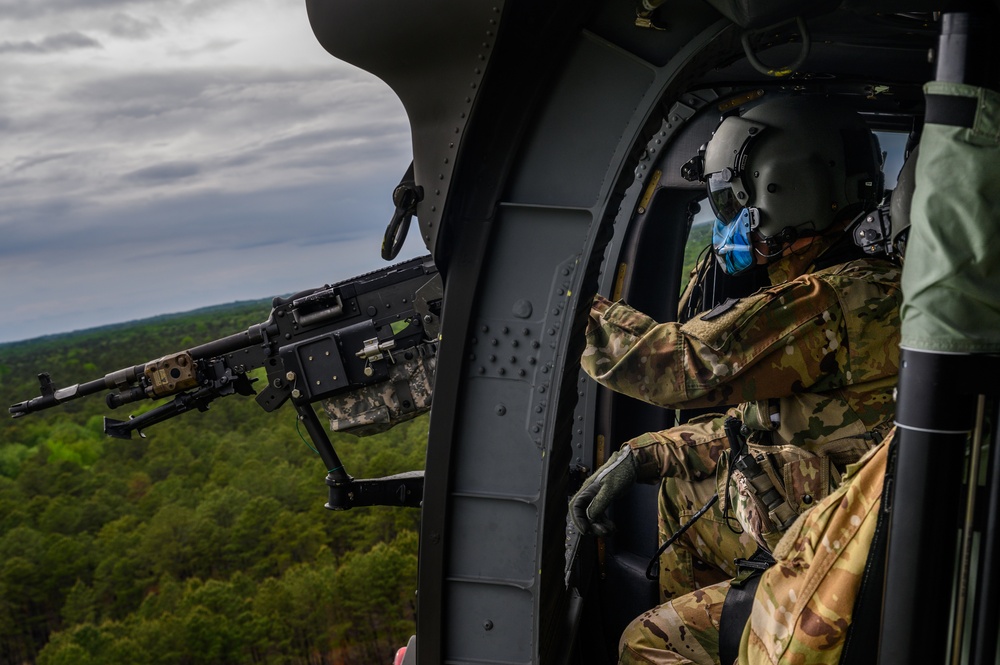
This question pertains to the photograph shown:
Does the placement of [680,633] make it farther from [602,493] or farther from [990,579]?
[990,579]

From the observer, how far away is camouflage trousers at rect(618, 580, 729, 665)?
2.73 metres

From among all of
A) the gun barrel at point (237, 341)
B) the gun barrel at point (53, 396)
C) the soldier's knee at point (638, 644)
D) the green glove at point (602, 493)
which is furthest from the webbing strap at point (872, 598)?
the gun barrel at point (53, 396)

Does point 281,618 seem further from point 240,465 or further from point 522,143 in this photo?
point 522,143

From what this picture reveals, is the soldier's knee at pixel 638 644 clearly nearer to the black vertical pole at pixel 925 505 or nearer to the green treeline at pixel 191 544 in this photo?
the black vertical pole at pixel 925 505

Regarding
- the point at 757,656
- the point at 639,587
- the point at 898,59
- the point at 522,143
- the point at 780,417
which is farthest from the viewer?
the point at 639,587

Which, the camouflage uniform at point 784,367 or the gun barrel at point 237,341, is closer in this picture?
A: the camouflage uniform at point 784,367

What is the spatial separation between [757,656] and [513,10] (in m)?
1.54

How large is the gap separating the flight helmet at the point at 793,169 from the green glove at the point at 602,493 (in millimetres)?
877

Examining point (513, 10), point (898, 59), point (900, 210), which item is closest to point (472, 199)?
point (513, 10)

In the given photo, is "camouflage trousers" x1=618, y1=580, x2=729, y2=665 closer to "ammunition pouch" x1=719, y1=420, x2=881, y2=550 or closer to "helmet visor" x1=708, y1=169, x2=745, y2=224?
"ammunition pouch" x1=719, y1=420, x2=881, y2=550

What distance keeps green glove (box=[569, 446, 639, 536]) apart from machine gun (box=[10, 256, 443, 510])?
2.83 feet

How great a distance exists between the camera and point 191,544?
440 inches

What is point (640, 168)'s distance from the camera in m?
3.73

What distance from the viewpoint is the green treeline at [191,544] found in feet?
33.6
